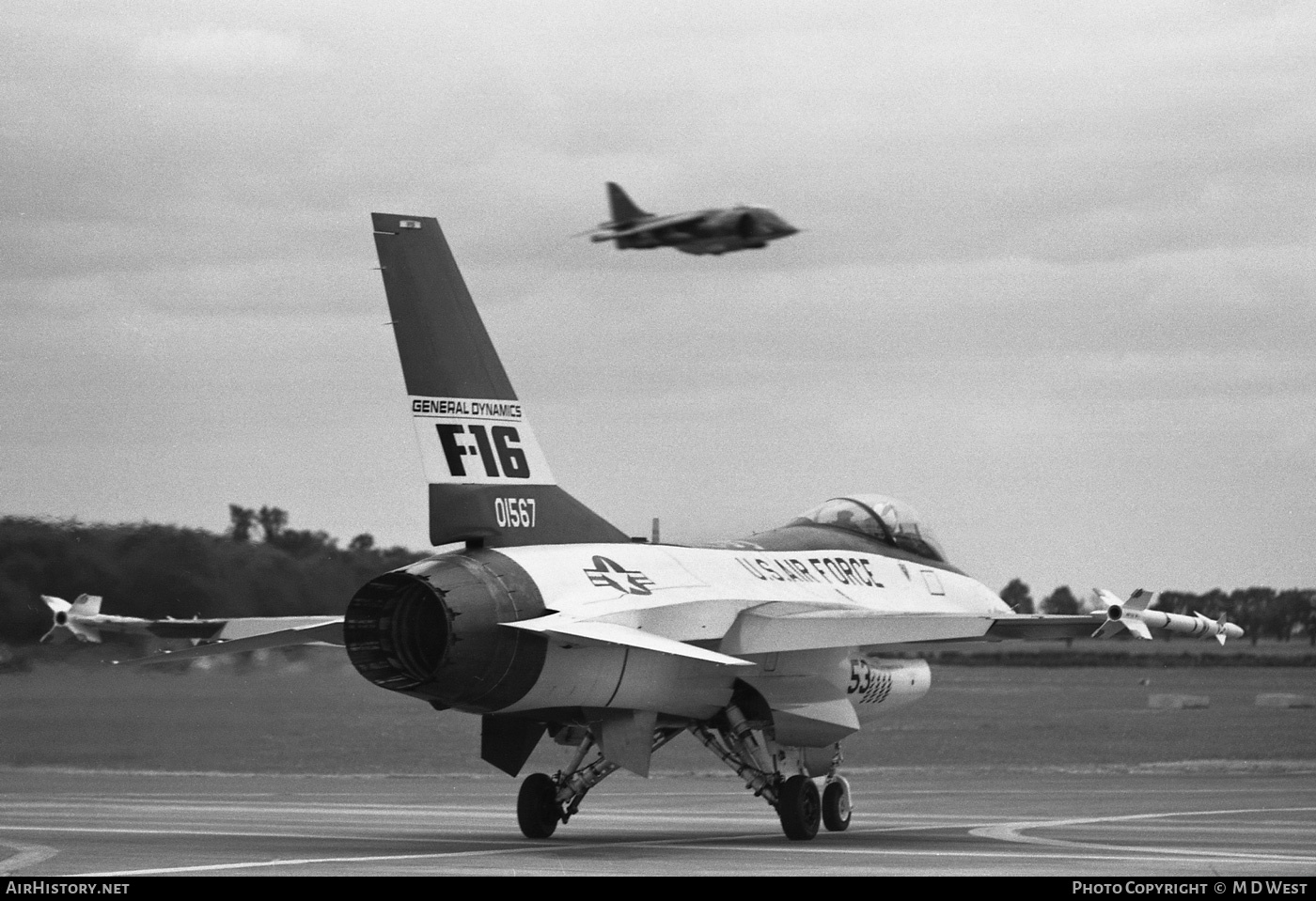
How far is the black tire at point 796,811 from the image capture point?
20328 millimetres

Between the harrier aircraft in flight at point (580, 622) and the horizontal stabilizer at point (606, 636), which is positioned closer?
the horizontal stabilizer at point (606, 636)

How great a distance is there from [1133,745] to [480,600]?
28.9 m

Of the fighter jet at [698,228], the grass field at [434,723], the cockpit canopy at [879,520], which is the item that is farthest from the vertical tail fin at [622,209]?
the grass field at [434,723]

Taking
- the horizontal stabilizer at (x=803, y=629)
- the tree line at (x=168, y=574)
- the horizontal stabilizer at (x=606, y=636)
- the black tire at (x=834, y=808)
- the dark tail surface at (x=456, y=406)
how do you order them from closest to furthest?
the horizontal stabilizer at (x=606, y=636)
the dark tail surface at (x=456, y=406)
the horizontal stabilizer at (x=803, y=629)
the black tire at (x=834, y=808)
the tree line at (x=168, y=574)

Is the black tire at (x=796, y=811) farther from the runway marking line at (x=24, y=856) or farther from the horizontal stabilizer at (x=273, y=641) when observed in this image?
the runway marking line at (x=24, y=856)

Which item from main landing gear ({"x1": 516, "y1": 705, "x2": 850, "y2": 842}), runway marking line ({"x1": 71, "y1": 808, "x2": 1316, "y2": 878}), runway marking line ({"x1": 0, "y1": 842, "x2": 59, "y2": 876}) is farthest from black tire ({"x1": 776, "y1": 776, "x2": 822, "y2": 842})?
runway marking line ({"x1": 0, "y1": 842, "x2": 59, "y2": 876})

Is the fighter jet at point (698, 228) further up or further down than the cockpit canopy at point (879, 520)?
further up

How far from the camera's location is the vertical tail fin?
2000 centimetres

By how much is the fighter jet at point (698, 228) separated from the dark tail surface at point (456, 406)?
1818 millimetres

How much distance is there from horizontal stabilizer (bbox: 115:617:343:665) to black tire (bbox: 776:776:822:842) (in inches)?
196

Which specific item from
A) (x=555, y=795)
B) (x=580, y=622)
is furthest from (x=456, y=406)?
(x=555, y=795)

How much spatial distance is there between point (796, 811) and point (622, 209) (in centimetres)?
656

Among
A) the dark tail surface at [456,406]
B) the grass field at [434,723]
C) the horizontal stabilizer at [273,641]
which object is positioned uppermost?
the dark tail surface at [456,406]

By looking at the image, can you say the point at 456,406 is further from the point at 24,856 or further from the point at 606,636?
the point at 24,856
